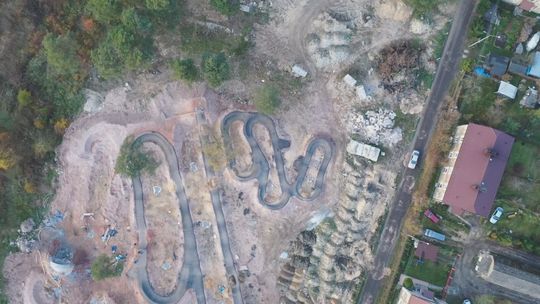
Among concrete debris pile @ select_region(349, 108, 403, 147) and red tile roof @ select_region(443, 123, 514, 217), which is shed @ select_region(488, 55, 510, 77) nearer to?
red tile roof @ select_region(443, 123, 514, 217)

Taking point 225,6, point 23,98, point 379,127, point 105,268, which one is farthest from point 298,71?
point 105,268

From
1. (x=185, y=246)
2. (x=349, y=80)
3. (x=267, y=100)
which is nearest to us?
(x=267, y=100)

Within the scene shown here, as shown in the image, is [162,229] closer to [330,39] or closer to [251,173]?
[251,173]

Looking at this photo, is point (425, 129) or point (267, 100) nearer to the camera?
point (267, 100)

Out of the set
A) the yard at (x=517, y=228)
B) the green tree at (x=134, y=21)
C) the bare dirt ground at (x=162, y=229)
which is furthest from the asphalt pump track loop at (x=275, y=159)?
the yard at (x=517, y=228)

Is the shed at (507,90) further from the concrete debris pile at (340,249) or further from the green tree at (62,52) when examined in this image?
the green tree at (62,52)

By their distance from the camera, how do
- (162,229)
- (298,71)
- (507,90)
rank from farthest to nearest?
(162,229) < (298,71) < (507,90)

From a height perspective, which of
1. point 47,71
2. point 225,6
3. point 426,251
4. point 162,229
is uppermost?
point 225,6

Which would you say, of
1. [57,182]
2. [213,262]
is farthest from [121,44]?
[213,262]

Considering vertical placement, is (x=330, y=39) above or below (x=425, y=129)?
above
